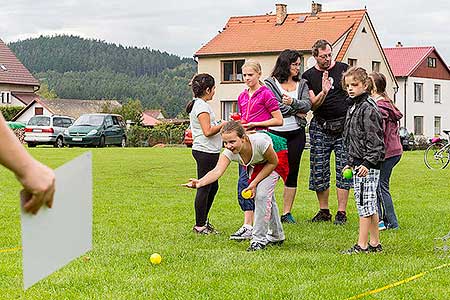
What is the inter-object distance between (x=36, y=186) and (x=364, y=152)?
16.9 feet

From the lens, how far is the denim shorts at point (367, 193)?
24.2ft

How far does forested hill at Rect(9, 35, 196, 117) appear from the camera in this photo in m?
130

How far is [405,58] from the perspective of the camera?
205 feet

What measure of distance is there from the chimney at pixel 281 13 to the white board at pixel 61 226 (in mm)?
51384

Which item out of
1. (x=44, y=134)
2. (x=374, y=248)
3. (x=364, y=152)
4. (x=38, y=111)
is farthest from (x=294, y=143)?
(x=38, y=111)

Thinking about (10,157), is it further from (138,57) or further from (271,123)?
(138,57)

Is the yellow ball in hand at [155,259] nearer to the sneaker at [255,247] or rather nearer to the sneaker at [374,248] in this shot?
the sneaker at [255,247]

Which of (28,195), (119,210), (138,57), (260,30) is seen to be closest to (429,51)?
(260,30)

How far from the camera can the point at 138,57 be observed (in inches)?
5969

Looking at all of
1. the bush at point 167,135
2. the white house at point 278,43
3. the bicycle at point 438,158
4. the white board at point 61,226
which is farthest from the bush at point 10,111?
the white board at point 61,226

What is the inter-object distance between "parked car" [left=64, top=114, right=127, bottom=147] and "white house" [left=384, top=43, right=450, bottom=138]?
27.6m

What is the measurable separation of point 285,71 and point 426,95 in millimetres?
54372

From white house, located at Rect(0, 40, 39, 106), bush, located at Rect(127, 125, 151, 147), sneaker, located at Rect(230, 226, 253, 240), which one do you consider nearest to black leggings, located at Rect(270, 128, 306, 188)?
sneaker, located at Rect(230, 226, 253, 240)

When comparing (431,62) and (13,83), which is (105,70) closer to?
(13,83)
